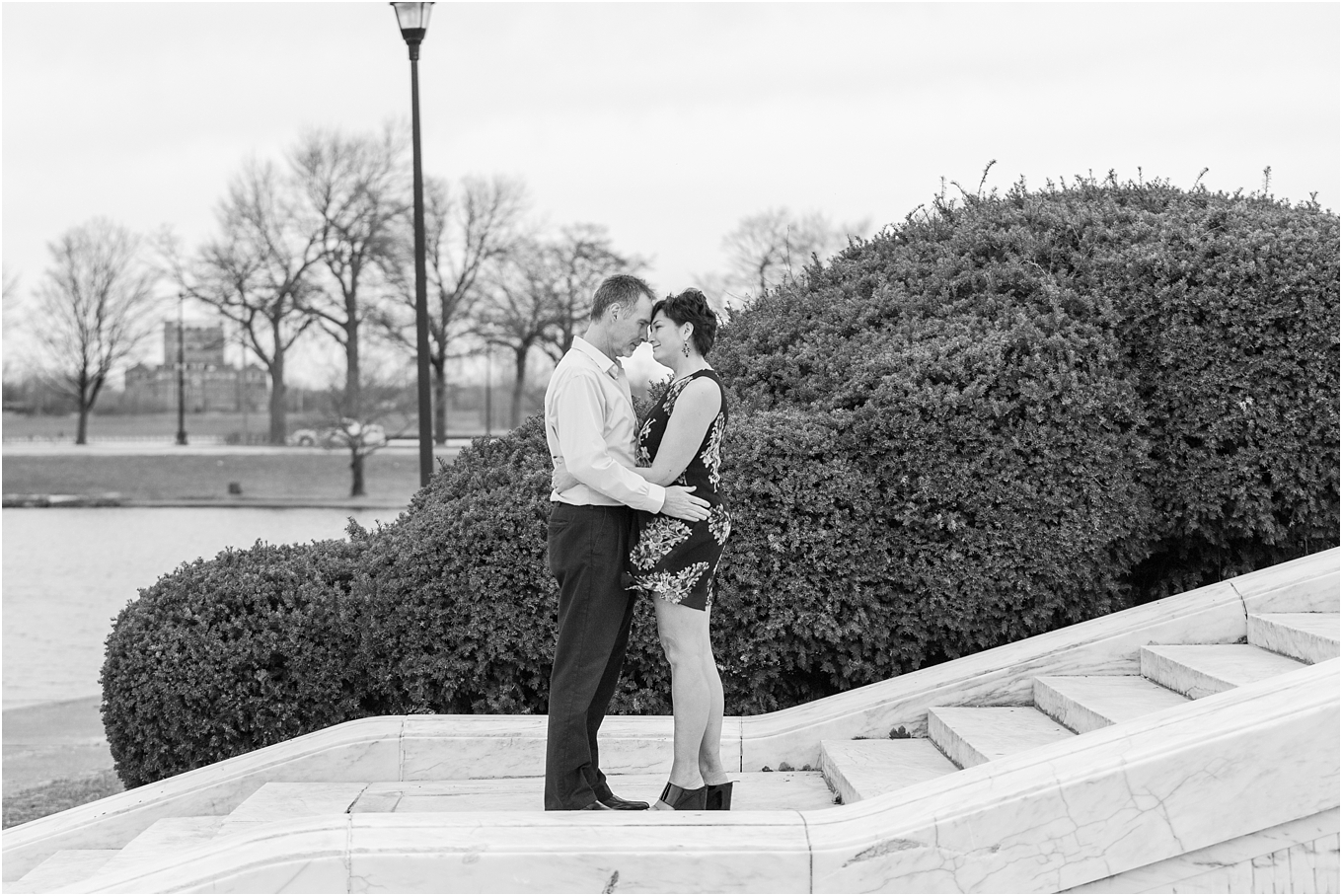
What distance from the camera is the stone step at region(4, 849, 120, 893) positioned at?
455cm

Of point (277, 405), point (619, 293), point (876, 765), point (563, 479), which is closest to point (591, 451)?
point (563, 479)

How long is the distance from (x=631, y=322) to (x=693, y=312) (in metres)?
0.24

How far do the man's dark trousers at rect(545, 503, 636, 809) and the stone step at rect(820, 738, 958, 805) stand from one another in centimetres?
108

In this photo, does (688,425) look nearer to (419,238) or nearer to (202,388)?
(419,238)

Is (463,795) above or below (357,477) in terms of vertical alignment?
above

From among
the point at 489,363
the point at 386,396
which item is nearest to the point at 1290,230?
the point at 386,396

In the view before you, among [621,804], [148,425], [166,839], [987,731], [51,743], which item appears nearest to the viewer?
[621,804]

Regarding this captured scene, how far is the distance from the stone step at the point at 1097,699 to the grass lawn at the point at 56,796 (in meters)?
5.34

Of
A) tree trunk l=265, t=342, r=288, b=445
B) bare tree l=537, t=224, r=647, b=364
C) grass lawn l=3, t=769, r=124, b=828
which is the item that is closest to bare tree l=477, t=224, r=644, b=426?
bare tree l=537, t=224, r=647, b=364

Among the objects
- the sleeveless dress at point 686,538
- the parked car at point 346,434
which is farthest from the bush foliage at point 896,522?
the parked car at point 346,434

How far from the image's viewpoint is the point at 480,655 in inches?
228

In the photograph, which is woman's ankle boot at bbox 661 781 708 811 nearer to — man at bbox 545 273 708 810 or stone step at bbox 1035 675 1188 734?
man at bbox 545 273 708 810

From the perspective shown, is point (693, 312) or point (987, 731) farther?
point (987, 731)

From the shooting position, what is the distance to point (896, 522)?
609cm
